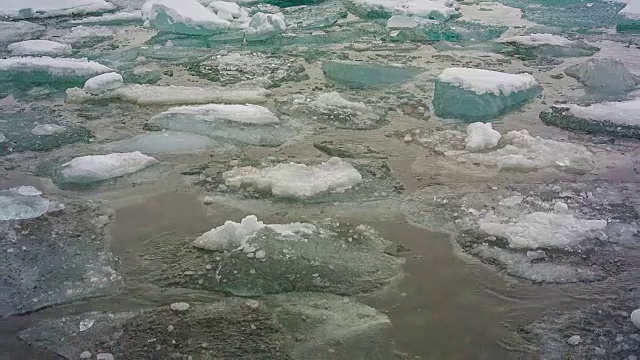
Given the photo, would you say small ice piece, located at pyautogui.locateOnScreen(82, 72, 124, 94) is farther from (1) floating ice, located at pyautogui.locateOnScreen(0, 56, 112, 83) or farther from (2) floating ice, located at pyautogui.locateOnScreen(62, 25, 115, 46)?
(2) floating ice, located at pyautogui.locateOnScreen(62, 25, 115, 46)

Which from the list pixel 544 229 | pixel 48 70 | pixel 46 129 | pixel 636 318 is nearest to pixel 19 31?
pixel 48 70

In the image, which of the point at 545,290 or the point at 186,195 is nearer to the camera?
the point at 545,290

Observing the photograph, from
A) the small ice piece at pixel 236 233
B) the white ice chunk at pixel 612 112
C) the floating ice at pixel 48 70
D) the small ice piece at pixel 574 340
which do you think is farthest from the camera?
the floating ice at pixel 48 70

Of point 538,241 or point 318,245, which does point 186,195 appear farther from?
point 538,241

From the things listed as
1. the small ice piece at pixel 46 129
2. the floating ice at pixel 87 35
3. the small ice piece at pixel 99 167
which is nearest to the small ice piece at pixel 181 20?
the floating ice at pixel 87 35

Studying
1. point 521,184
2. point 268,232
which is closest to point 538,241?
point 521,184

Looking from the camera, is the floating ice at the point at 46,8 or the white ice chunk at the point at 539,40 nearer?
the white ice chunk at the point at 539,40

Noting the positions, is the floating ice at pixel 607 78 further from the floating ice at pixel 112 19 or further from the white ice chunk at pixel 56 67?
the floating ice at pixel 112 19
